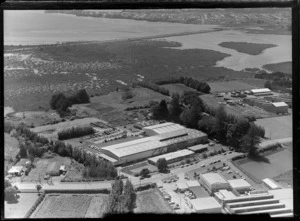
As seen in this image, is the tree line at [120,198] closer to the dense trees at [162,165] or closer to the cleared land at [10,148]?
the dense trees at [162,165]

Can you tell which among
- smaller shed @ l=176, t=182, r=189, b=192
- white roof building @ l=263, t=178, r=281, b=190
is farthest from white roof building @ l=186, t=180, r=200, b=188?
white roof building @ l=263, t=178, r=281, b=190

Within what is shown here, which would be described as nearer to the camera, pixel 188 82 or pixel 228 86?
pixel 188 82

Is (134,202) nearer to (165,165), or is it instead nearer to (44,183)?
(165,165)

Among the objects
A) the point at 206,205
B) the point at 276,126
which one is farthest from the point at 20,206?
the point at 276,126

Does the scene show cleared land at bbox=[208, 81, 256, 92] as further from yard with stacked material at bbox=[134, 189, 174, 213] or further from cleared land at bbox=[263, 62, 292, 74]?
yard with stacked material at bbox=[134, 189, 174, 213]

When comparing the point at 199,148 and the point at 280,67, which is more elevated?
the point at 280,67

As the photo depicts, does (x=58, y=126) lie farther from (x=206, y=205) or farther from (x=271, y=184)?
(x=271, y=184)
